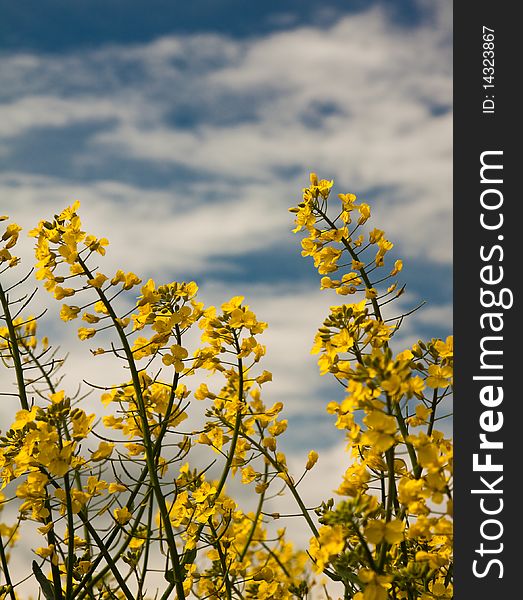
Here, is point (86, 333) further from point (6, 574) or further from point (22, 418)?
point (6, 574)

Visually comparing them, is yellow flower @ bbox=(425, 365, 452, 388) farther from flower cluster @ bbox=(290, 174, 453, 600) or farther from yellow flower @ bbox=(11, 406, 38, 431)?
yellow flower @ bbox=(11, 406, 38, 431)

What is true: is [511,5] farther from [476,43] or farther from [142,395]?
[142,395]

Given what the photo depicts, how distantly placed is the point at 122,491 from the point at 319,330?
100 centimetres

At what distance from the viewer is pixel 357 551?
2117mm

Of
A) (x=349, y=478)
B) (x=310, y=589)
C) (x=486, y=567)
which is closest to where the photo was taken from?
(x=486, y=567)

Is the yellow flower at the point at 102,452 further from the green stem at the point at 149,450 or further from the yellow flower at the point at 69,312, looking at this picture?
the yellow flower at the point at 69,312

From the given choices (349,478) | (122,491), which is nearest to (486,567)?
(349,478)

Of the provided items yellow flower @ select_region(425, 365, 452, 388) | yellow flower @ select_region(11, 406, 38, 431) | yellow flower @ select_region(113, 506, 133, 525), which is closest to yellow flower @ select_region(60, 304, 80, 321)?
yellow flower @ select_region(11, 406, 38, 431)

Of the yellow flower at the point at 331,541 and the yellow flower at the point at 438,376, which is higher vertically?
the yellow flower at the point at 438,376

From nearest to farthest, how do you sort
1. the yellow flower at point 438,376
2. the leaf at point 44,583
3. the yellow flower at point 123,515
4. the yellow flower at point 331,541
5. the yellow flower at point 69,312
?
the yellow flower at point 331,541 < the yellow flower at point 438,376 < the leaf at point 44,583 < the yellow flower at point 123,515 < the yellow flower at point 69,312

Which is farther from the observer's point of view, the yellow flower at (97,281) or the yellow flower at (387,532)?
the yellow flower at (97,281)

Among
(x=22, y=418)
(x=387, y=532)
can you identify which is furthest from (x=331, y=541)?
(x=22, y=418)

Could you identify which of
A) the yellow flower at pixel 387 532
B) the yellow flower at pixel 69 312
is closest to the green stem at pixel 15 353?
the yellow flower at pixel 69 312

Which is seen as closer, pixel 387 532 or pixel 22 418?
pixel 387 532
